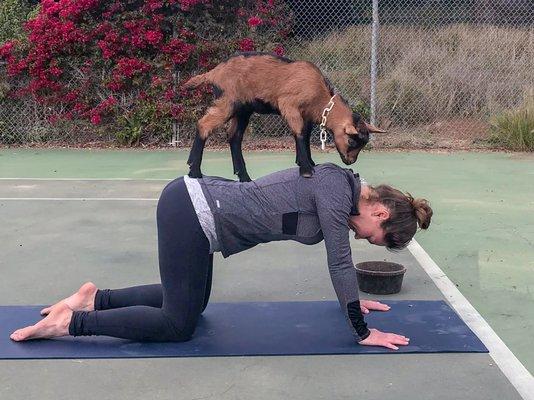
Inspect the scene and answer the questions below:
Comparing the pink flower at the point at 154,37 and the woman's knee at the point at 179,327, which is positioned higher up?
the pink flower at the point at 154,37

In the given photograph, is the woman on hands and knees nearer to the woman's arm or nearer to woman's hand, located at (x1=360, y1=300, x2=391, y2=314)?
the woman's arm

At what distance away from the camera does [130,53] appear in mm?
13984

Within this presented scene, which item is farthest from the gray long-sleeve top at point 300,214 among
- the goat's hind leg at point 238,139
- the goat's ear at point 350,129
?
the goat's hind leg at point 238,139

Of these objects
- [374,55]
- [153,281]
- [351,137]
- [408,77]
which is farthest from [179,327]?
[408,77]

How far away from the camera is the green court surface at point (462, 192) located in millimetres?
5188

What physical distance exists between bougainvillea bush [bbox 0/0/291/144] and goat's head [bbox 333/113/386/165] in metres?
8.08

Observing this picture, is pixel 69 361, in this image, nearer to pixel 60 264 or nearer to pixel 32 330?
pixel 32 330

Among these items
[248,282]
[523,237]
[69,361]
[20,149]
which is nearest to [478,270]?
[523,237]

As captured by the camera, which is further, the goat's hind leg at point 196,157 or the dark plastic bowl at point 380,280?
the goat's hind leg at point 196,157

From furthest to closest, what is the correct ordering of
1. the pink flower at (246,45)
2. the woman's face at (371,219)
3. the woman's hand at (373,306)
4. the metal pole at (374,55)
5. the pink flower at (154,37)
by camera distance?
the pink flower at (246,45), the pink flower at (154,37), the metal pole at (374,55), the woman's hand at (373,306), the woman's face at (371,219)

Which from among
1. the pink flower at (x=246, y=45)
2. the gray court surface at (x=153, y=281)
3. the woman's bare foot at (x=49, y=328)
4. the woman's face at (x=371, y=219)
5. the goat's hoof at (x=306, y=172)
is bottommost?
the gray court surface at (x=153, y=281)

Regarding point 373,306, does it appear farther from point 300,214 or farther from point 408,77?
point 408,77

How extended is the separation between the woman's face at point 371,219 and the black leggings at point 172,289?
0.80m

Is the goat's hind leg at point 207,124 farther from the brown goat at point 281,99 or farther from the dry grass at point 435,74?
the dry grass at point 435,74
